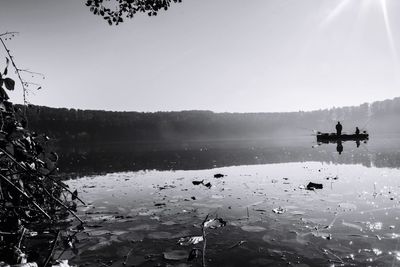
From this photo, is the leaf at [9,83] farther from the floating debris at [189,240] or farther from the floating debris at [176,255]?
the floating debris at [189,240]

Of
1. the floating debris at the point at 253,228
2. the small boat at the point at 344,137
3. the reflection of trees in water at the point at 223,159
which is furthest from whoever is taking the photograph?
the small boat at the point at 344,137

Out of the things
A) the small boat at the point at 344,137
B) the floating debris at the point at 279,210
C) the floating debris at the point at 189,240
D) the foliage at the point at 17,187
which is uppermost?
the foliage at the point at 17,187

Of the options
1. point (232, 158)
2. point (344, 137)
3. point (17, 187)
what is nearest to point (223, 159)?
point (232, 158)

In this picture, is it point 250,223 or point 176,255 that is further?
point 250,223

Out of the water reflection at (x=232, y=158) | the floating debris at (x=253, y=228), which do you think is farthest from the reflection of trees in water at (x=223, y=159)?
the floating debris at (x=253, y=228)

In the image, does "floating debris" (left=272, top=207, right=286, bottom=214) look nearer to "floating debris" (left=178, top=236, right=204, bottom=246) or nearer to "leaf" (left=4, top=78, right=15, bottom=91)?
"floating debris" (left=178, top=236, right=204, bottom=246)

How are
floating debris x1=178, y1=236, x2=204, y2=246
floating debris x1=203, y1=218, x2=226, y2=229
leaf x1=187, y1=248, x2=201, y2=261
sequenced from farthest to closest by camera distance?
floating debris x1=203, y1=218, x2=226, y2=229, floating debris x1=178, y1=236, x2=204, y2=246, leaf x1=187, y1=248, x2=201, y2=261

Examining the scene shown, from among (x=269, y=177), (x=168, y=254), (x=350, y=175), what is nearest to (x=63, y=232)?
(x=168, y=254)

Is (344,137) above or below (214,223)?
above

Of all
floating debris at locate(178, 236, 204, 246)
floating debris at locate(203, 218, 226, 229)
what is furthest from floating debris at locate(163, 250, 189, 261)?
floating debris at locate(203, 218, 226, 229)

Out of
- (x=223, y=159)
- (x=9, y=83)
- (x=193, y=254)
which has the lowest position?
(x=223, y=159)

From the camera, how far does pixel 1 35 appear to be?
3979mm

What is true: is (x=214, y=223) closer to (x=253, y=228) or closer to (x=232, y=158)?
(x=253, y=228)

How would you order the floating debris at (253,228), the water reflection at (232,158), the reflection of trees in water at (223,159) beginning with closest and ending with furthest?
1. the floating debris at (253,228)
2. the reflection of trees in water at (223,159)
3. the water reflection at (232,158)
